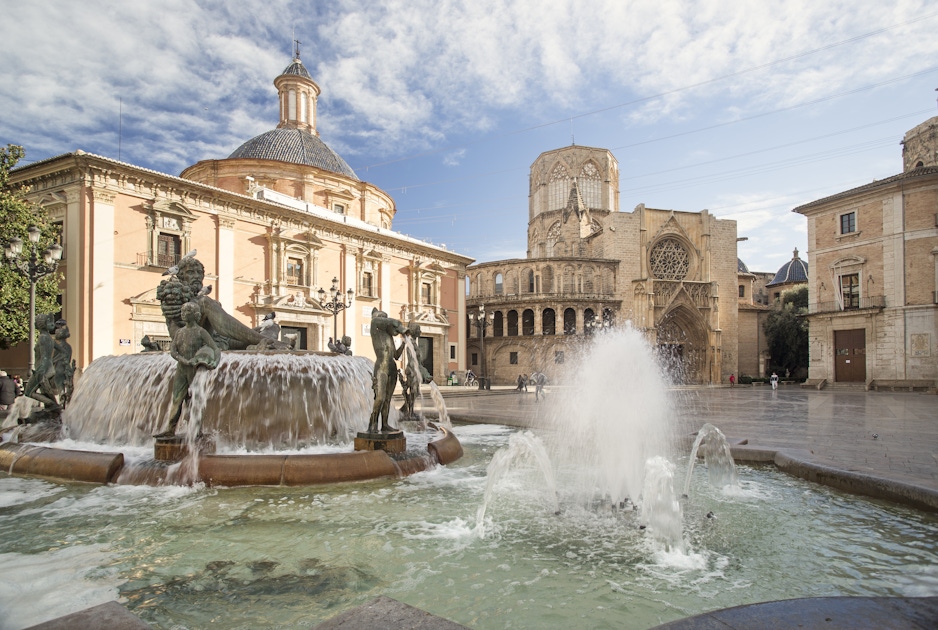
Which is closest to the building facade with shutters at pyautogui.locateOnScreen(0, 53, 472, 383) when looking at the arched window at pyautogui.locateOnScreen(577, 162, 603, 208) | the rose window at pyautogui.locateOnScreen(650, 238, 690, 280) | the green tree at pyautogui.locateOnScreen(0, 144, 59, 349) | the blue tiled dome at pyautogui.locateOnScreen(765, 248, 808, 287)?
the green tree at pyautogui.locateOnScreen(0, 144, 59, 349)

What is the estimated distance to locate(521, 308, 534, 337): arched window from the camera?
41375mm

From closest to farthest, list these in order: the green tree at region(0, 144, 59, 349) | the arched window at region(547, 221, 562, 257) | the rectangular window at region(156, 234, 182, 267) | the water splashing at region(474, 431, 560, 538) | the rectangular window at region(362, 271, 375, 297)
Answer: the water splashing at region(474, 431, 560, 538) → the green tree at region(0, 144, 59, 349) → the rectangular window at region(156, 234, 182, 267) → the rectangular window at region(362, 271, 375, 297) → the arched window at region(547, 221, 562, 257)

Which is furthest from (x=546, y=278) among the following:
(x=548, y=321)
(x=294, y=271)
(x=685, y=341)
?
(x=294, y=271)

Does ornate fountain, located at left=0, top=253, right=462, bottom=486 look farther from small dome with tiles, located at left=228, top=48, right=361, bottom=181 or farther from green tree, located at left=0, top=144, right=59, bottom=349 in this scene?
small dome with tiles, located at left=228, top=48, right=361, bottom=181

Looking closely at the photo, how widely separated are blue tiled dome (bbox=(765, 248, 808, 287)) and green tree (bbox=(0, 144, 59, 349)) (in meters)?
60.0

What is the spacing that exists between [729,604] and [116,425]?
7579mm

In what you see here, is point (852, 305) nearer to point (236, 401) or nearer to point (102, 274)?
point (236, 401)

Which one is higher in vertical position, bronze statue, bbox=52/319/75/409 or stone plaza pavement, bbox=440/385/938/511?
bronze statue, bbox=52/319/75/409

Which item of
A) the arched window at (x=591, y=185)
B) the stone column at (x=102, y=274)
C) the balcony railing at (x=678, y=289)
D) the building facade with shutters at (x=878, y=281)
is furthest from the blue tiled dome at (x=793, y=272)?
the stone column at (x=102, y=274)

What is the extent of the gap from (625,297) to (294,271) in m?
26.5

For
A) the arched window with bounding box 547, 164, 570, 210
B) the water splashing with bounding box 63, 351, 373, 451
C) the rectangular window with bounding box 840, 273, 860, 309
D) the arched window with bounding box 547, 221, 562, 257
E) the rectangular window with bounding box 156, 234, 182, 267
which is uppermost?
the arched window with bounding box 547, 164, 570, 210

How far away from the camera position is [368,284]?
2919 centimetres

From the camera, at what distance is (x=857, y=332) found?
29.2m

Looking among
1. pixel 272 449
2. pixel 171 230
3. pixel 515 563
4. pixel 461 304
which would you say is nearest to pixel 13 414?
pixel 272 449
